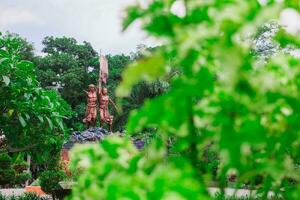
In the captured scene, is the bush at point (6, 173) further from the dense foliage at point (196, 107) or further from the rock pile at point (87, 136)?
the dense foliage at point (196, 107)

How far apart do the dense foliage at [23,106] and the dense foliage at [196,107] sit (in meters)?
4.94

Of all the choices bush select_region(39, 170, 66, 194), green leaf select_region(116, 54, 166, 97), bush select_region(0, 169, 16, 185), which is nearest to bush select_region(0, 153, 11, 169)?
bush select_region(0, 169, 16, 185)

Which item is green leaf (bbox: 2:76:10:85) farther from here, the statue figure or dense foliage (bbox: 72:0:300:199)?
the statue figure

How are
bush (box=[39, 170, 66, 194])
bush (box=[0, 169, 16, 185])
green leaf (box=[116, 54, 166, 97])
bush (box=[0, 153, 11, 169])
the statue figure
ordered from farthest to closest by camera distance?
1. the statue figure
2. bush (box=[0, 169, 16, 185])
3. bush (box=[0, 153, 11, 169])
4. bush (box=[39, 170, 66, 194])
5. green leaf (box=[116, 54, 166, 97])

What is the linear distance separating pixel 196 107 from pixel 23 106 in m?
5.40

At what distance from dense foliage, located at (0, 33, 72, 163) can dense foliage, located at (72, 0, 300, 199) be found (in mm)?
4939

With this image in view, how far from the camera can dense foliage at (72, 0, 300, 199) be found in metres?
1.05

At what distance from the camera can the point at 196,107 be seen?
1.27 metres

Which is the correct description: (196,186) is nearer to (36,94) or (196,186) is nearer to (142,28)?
(142,28)

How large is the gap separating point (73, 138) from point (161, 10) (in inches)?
773

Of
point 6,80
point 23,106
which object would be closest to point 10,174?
point 23,106

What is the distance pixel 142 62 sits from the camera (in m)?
1.05

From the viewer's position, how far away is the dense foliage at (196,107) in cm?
105

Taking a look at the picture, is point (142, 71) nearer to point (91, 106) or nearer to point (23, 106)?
point (23, 106)
